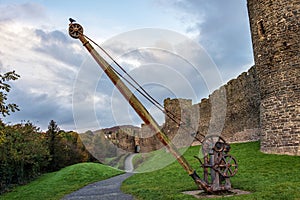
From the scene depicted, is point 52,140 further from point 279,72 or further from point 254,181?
point 254,181

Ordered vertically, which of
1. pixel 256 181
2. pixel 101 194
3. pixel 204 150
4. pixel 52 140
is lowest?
pixel 101 194

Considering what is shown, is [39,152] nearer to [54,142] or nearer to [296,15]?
[54,142]

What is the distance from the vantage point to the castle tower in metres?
16.9

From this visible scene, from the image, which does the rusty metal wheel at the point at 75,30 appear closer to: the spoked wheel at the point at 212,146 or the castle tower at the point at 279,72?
the spoked wheel at the point at 212,146

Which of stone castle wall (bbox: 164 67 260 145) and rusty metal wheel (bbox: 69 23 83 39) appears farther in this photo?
stone castle wall (bbox: 164 67 260 145)

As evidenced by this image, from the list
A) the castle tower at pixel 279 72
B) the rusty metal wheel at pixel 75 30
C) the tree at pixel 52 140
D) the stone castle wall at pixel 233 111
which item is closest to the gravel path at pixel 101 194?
the rusty metal wheel at pixel 75 30

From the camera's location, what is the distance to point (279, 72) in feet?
58.0

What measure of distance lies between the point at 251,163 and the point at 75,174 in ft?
43.7

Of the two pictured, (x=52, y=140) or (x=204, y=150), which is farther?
(x=52, y=140)

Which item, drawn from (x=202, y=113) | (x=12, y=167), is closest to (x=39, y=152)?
(x=12, y=167)

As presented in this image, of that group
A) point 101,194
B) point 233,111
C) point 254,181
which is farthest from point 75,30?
point 233,111

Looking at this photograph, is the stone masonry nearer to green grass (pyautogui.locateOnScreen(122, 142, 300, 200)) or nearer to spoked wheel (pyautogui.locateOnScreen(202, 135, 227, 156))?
green grass (pyautogui.locateOnScreen(122, 142, 300, 200))

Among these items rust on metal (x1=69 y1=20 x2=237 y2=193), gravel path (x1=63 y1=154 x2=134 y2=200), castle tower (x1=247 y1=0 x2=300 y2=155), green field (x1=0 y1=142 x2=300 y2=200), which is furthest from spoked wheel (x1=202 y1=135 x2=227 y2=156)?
castle tower (x1=247 y1=0 x2=300 y2=155)

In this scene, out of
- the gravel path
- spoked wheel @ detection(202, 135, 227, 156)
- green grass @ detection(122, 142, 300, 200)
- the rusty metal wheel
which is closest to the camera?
green grass @ detection(122, 142, 300, 200)
